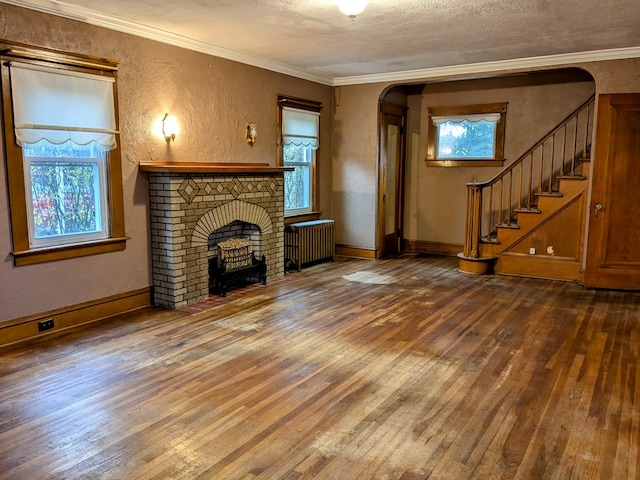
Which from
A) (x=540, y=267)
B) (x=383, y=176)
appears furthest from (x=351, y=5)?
(x=540, y=267)

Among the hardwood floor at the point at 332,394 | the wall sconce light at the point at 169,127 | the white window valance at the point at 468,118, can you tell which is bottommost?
the hardwood floor at the point at 332,394

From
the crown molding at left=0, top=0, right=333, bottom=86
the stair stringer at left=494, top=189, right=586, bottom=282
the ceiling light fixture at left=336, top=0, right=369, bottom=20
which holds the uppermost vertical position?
the crown molding at left=0, top=0, right=333, bottom=86

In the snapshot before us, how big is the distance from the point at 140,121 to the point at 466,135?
5.22 m

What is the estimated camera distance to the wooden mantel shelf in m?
4.88

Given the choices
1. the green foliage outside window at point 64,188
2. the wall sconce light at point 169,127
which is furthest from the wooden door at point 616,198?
the green foliage outside window at point 64,188

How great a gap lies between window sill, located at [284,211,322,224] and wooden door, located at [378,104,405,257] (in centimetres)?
103

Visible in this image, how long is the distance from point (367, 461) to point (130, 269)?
3430 mm

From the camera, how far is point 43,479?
90.7 inches

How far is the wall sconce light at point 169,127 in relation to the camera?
517cm

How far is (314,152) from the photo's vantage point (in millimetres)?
7676

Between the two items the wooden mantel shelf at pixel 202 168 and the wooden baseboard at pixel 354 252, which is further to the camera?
the wooden baseboard at pixel 354 252

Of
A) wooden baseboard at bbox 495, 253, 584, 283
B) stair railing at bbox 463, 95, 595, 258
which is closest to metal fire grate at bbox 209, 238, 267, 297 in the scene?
stair railing at bbox 463, 95, 595, 258

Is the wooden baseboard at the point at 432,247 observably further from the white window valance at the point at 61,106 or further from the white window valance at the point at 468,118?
the white window valance at the point at 61,106

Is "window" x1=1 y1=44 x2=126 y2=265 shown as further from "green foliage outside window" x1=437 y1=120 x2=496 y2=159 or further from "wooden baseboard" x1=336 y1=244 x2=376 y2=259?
"green foliage outside window" x1=437 y1=120 x2=496 y2=159
